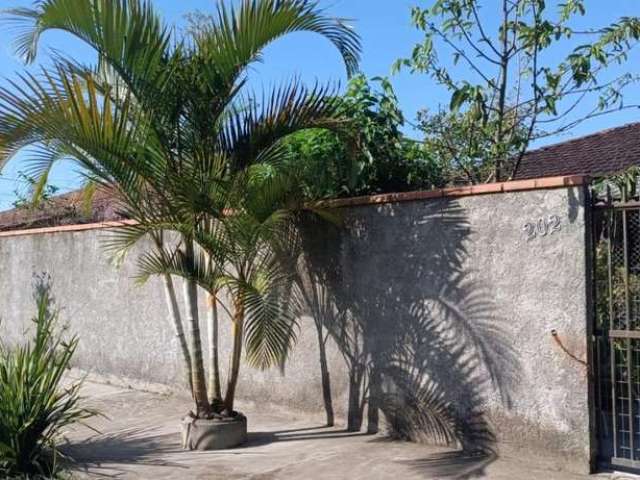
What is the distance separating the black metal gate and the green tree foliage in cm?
248

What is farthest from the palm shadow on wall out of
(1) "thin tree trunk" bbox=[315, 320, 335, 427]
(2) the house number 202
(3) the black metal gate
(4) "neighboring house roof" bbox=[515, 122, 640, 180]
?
(4) "neighboring house roof" bbox=[515, 122, 640, 180]

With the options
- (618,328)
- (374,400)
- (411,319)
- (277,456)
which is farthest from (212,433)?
(618,328)

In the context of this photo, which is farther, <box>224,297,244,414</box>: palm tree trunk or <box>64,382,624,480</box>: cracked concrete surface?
<box>224,297,244,414</box>: palm tree trunk

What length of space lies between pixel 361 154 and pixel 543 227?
85.0 inches

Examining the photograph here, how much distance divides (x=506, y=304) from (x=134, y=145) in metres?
3.32

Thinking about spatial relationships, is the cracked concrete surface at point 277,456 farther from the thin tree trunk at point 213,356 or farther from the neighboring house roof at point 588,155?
the neighboring house roof at point 588,155

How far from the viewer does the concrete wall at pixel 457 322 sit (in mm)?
5664

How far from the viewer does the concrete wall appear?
5664 mm

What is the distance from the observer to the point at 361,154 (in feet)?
A: 24.1

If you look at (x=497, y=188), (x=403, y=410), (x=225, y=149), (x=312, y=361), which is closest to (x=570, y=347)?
(x=497, y=188)

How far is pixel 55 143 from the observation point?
6262 millimetres

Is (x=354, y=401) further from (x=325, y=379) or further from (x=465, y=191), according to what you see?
(x=465, y=191)

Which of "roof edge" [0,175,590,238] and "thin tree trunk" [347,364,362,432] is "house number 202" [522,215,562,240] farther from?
"thin tree trunk" [347,364,362,432]

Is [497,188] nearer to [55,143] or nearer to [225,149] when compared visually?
[225,149]
